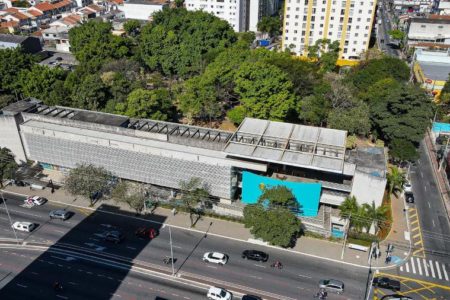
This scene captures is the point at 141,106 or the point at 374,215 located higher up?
the point at 141,106

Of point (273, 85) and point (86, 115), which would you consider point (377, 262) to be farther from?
point (86, 115)

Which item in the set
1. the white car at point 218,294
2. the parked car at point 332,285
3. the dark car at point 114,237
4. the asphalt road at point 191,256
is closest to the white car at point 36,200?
the asphalt road at point 191,256

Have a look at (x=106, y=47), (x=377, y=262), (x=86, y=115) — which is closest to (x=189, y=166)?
(x=86, y=115)

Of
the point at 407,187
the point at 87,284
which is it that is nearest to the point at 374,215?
the point at 407,187

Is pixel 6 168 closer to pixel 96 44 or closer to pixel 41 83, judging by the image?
pixel 41 83

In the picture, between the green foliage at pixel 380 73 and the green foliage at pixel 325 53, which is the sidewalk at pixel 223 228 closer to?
the green foliage at pixel 380 73
